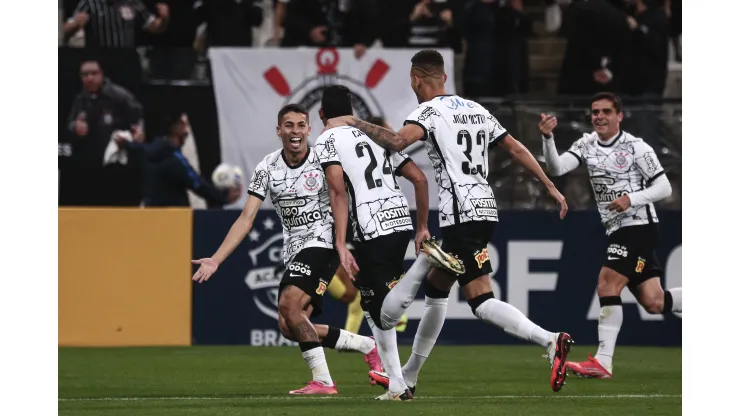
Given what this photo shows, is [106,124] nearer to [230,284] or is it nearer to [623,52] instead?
[230,284]

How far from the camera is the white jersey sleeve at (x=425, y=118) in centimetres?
835

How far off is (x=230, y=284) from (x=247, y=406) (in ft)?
20.2

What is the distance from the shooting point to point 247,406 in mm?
8234

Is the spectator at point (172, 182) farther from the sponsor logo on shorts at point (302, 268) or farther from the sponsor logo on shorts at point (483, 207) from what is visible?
the sponsor logo on shorts at point (483, 207)

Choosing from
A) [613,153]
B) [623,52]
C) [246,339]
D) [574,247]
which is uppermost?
[623,52]

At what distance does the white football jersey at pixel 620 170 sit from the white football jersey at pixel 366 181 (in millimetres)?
2712

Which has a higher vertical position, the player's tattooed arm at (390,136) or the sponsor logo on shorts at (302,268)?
the player's tattooed arm at (390,136)

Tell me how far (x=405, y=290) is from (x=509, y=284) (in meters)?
6.21

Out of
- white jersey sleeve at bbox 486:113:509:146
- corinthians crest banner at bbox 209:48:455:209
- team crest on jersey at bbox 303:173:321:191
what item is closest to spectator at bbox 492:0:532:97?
corinthians crest banner at bbox 209:48:455:209

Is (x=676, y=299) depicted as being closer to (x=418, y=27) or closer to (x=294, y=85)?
(x=294, y=85)

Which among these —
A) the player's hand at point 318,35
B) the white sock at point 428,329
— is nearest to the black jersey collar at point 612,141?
the white sock at point 428,329

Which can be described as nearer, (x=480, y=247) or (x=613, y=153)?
(x=480, y=247)

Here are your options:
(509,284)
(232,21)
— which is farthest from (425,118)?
(232,21)
